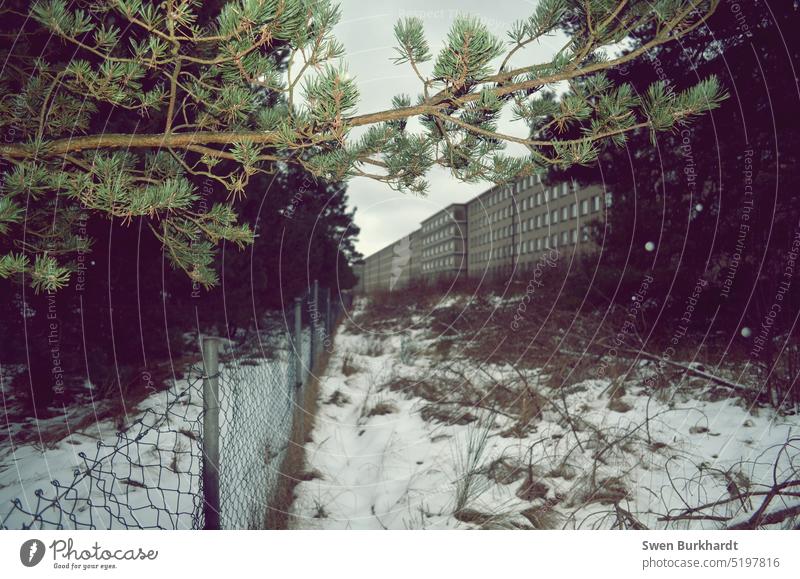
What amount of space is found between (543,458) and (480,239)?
1719 centimetres

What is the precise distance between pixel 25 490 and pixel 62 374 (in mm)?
1108

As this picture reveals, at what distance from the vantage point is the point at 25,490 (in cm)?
240

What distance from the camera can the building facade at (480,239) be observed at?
5645 millimetres

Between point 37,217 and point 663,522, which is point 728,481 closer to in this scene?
point 663,522

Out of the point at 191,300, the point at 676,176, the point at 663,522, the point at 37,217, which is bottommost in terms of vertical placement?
the point at 663,522

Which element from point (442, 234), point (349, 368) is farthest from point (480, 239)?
point (349, 368)

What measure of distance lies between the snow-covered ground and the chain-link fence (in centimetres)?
39

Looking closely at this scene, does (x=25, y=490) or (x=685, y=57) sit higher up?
(x=685, y=57)
